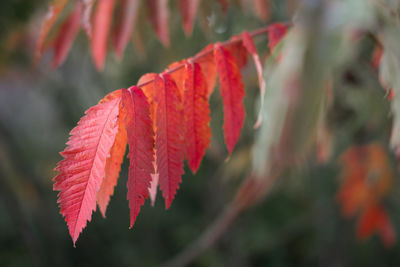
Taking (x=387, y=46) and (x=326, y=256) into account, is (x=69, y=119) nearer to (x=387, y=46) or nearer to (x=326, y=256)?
(x=326, y=256)

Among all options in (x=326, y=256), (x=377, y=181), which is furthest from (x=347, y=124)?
(x=326, y=256)

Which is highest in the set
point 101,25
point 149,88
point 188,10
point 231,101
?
point 101,25

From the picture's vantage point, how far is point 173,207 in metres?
4.65

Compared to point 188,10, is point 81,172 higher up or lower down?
lower down

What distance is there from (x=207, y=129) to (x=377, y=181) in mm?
1373

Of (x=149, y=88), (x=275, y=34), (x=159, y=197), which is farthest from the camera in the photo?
(x=159, y=197)

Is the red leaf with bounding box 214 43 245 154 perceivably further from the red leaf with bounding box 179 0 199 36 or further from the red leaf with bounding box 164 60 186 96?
the red leaf with bounding box 179 0 199 36

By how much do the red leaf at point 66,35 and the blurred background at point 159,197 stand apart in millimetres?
733

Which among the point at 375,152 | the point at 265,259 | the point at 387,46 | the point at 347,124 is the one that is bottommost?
the point at 265,259

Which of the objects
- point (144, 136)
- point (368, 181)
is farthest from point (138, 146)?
point (368, 181)

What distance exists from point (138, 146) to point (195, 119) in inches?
4.7

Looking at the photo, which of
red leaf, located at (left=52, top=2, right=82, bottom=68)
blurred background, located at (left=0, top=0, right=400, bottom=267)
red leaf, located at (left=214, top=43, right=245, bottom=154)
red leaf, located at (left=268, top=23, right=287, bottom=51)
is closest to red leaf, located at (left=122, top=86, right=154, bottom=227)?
red leaf, located at (left=214, top=43, right=245, bottom=154)

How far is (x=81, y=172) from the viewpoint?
0.48m

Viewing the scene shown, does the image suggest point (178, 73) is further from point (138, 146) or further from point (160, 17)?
point (160, 17)
